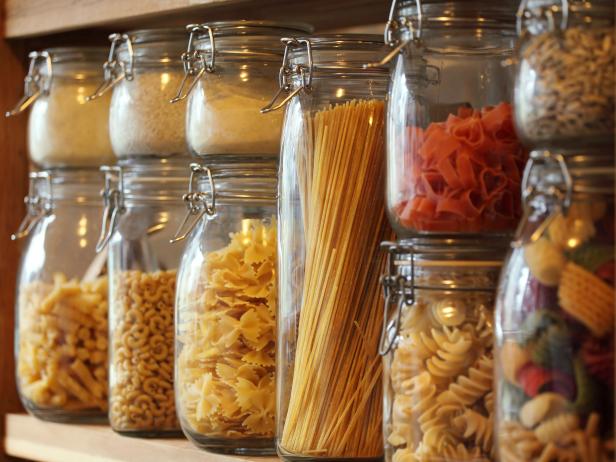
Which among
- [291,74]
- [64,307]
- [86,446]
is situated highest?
[291,74]

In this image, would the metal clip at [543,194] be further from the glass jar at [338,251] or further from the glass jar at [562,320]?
the glass jar at [338,251]

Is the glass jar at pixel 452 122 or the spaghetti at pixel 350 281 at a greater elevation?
the glass jar at pixel 452 122

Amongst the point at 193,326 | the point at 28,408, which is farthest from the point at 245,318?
the point at 28,408

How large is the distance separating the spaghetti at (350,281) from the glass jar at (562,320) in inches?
6.4

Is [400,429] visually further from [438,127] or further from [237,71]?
[237,71]

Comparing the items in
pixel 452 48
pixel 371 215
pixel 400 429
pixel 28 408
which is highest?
pixel 452 48

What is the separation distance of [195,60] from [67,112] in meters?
0.22

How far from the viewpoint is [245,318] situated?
2.94 feet

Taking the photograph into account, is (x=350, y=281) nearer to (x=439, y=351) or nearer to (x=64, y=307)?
(x=439, y=351)

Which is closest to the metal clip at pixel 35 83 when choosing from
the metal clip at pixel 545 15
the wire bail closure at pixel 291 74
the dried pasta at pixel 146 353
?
the dried pasta at pixel 146 353

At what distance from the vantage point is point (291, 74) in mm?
853

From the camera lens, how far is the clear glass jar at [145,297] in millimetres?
1006

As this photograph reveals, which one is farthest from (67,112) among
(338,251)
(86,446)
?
(338,251)

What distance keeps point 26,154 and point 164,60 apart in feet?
0.89
